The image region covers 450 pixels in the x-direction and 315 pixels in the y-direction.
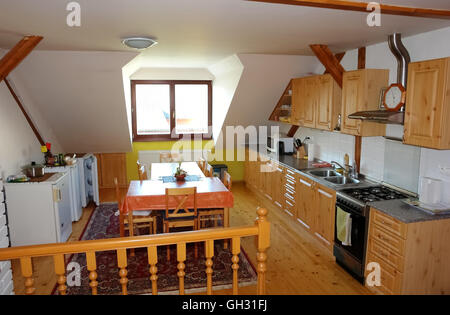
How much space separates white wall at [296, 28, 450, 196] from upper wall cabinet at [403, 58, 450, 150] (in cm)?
46

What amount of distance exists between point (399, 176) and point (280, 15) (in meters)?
2.33

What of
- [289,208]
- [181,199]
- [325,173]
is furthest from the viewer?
[289,208]

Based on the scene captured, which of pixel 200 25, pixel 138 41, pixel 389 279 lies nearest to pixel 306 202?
pixel 389 279

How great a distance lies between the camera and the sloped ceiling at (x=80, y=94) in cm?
489

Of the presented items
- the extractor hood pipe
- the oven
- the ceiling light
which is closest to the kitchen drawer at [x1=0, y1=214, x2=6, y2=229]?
the ceiling light

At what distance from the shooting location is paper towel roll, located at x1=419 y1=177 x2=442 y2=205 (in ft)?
10.6

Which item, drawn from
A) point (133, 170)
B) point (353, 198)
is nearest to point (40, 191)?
point (133, 170)

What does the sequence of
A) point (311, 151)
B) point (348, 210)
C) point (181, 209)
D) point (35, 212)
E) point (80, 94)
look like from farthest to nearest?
1. point (311, 151)
2. point (80, 94)
3. point (35, 212)
4. point (181, 209)
5. point (348, 210)

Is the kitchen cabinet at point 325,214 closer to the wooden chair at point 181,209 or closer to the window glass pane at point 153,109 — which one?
the wooden chair at point 181,209

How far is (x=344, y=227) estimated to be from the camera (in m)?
3.70

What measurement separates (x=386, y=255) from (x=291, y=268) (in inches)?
42.9

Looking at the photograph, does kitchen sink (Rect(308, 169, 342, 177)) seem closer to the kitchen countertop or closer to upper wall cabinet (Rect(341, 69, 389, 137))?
the kitchen countertop

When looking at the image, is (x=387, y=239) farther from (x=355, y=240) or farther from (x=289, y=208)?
(x=289, y=208)

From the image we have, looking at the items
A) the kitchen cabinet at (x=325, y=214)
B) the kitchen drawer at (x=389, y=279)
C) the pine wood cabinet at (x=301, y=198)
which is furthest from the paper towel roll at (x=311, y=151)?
the kitchen drawer at (x=389, y=279)
